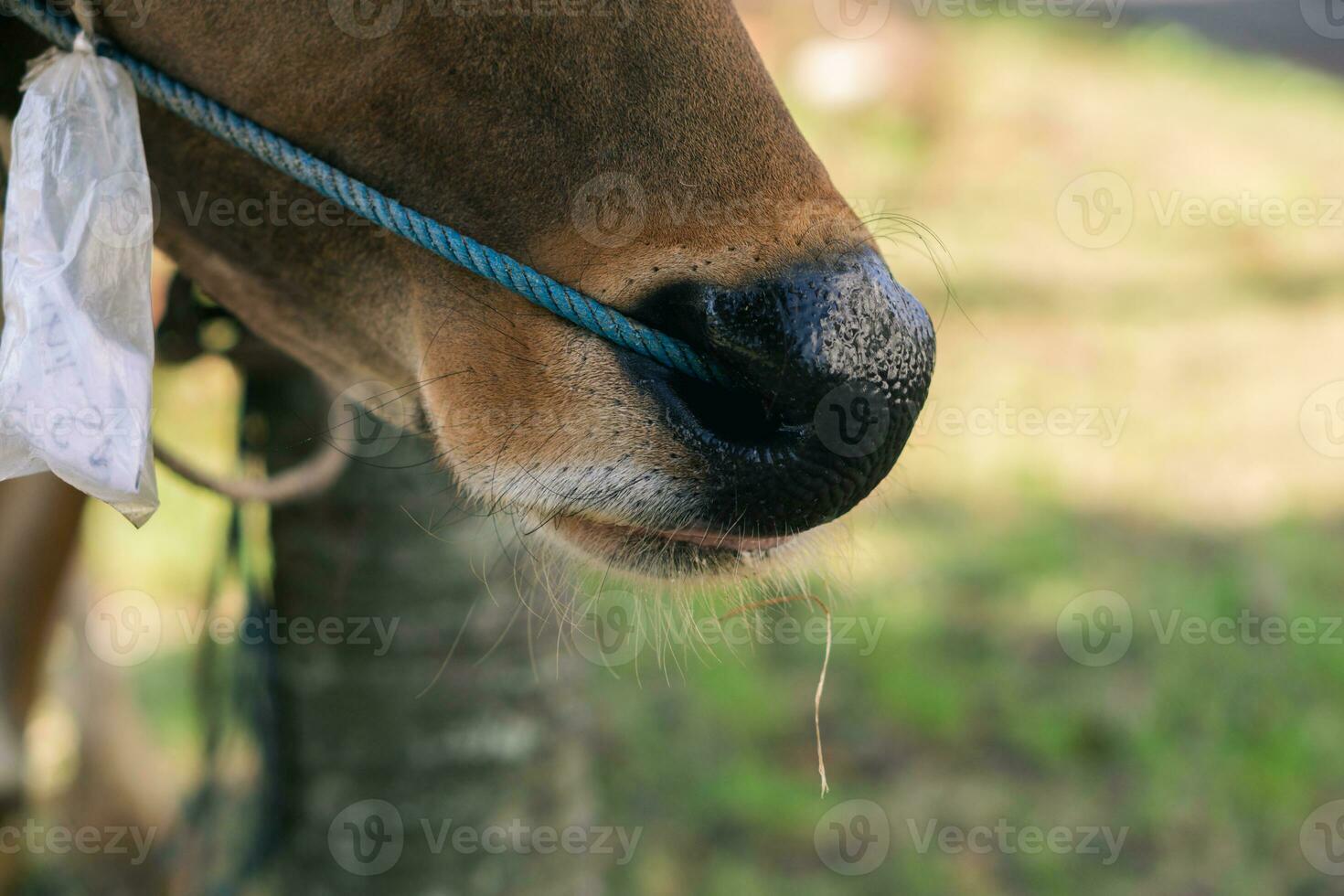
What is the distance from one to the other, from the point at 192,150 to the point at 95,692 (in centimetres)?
289

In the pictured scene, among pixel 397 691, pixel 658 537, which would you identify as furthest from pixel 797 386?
pixel 397 691

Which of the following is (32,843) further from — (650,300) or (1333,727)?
(1333,727)

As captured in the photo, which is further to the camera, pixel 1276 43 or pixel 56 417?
pixel 1276 43

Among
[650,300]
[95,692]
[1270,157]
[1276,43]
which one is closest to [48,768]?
[95,692]

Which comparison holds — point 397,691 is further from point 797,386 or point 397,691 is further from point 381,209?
point 797,386

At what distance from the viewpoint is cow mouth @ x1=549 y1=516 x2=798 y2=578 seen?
1.61 meters

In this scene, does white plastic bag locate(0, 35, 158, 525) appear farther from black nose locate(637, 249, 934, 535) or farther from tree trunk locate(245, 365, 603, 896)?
tree trunk locate(245, 365, 603, 896)

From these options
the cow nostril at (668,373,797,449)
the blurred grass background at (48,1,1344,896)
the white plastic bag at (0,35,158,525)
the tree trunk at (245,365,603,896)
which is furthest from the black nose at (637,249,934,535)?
the tree trunk at (245,365,603,896)

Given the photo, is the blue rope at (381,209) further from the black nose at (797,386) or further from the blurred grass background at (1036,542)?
the blurred grass background at (1036,542)

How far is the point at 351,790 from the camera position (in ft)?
9.18

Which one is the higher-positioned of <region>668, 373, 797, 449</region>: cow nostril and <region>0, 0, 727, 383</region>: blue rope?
<region>0, 0, 727, 383</region>: blue rope

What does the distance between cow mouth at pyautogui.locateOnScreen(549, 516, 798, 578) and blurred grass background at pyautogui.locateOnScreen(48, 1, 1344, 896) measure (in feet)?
0.96

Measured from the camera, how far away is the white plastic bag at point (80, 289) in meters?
1.50

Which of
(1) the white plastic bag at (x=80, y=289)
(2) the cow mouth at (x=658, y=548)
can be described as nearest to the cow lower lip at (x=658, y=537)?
(2) the cow mouth at (x=658, y=548)
